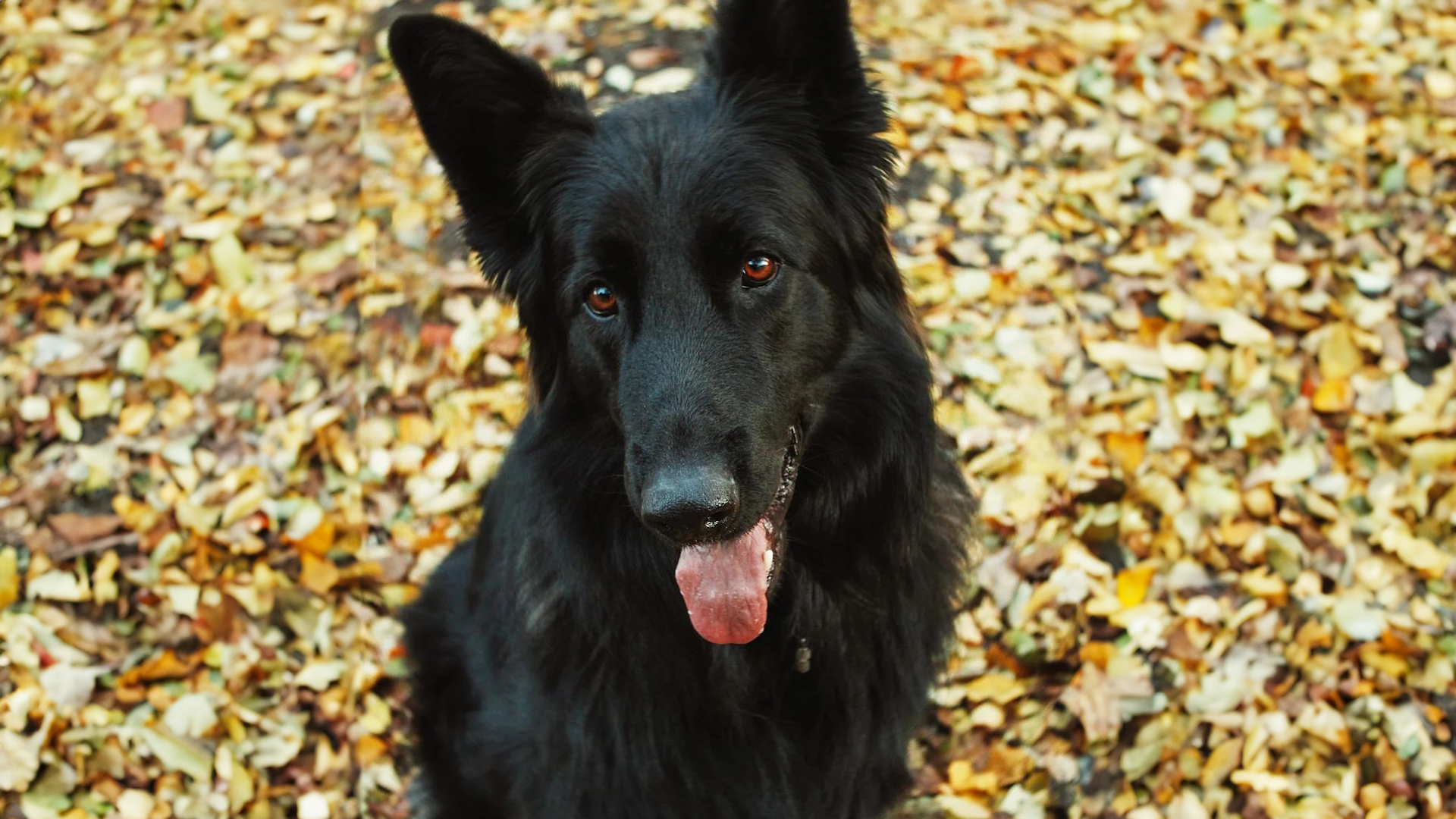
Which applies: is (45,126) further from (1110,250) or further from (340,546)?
(1110,250)

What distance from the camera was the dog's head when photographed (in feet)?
10.2

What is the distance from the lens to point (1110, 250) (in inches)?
234

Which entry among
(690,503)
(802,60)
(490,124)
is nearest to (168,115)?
(490,124)

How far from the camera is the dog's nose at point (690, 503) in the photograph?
9.45ft

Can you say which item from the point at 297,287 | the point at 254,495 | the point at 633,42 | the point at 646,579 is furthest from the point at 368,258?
the point at 646,579

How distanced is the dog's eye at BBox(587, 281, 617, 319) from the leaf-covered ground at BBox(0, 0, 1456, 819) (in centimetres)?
198

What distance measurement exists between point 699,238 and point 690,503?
686 millimetres

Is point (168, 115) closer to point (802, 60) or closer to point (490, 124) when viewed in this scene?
point (490, 124)

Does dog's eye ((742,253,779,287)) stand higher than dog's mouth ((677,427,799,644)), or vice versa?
dog's eye ((742,253,779,287))

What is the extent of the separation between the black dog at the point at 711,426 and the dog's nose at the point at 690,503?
68 mm

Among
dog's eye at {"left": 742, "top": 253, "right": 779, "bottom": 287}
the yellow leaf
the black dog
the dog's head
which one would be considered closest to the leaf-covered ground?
the yellow leaf

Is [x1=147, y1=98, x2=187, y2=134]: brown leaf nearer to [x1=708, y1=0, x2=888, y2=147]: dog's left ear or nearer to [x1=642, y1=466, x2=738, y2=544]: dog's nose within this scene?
[x1=708, y1=0, x2=888, y2=147]: dog's left ear

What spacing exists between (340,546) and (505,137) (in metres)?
2.27

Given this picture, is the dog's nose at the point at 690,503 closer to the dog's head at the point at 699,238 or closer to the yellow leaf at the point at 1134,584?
the dog's head at the point at 699,238
